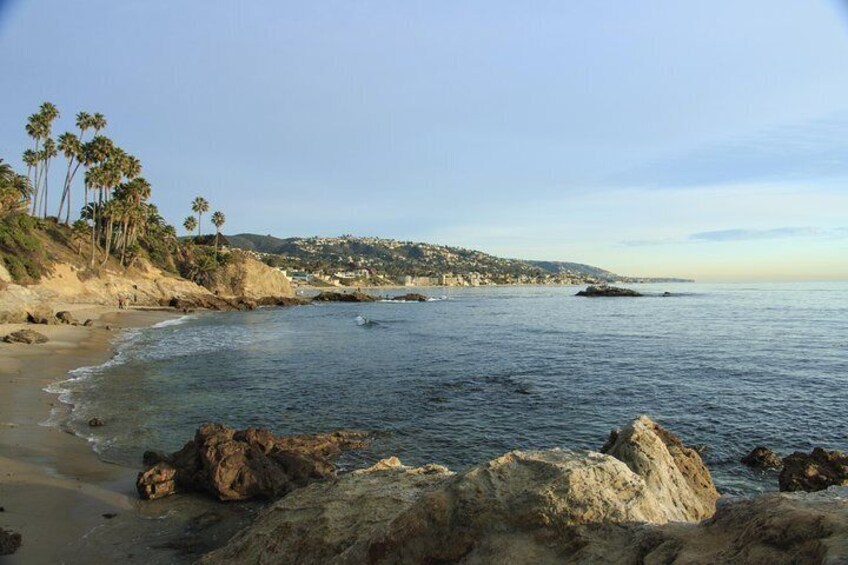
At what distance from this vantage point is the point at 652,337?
146 ft

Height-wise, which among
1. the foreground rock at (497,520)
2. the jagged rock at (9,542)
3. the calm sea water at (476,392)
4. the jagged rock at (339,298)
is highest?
the foreground rock at (497,520)

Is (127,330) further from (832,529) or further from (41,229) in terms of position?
(832,529)

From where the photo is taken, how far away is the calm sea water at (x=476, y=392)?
16312 millimetres

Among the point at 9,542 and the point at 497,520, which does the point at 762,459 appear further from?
the point at 9,542

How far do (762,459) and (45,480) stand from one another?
18.6 m

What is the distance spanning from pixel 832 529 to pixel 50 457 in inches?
616

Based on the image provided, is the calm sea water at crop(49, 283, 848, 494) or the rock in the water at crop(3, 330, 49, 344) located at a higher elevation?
the rock in the water at crop(3, 330, 49, 344)

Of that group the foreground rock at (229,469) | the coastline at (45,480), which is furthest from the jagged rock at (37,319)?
the foreground rock at (229,469)

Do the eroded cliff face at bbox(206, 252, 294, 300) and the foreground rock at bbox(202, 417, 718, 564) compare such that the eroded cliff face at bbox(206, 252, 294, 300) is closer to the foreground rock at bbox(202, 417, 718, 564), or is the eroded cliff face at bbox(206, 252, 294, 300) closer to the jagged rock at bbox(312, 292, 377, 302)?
the jagged rock at bbox(312, 292, 377, 302)

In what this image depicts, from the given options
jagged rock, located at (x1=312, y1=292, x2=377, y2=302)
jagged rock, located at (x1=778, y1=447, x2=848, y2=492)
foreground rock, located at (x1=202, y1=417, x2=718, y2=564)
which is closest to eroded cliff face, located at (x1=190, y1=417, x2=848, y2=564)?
foreground rock, located at (x1=202, y1=417, x2=718, y2=564)

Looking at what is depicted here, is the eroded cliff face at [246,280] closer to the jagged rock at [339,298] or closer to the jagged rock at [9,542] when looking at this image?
the jagged rock at [339,298]

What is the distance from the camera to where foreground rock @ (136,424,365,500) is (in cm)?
1106

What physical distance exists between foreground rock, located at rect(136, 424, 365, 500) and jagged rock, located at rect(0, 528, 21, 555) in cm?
267

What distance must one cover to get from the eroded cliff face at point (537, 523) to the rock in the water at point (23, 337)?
2977cm
